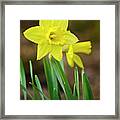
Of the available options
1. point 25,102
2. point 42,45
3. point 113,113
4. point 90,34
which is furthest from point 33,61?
point 113,113

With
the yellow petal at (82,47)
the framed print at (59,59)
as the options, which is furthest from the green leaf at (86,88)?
the yellow petal at (82,47)

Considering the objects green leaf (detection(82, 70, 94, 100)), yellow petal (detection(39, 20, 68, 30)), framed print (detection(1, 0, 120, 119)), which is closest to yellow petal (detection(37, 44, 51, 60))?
framed print (detection(1, 0, 120, 119))

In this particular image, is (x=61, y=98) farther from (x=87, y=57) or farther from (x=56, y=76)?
(x=87, y=57)

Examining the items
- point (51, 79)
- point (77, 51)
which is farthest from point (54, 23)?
point (51, 79)

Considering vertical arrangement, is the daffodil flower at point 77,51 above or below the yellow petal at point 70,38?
below

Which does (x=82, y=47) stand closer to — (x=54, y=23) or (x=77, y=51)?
(x=77, y=51)

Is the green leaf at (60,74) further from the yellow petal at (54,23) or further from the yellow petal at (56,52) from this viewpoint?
the yellow petal at (54,23)

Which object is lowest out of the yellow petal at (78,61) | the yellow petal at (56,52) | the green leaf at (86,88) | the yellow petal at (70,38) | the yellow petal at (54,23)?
the green leaf at (86,88)
